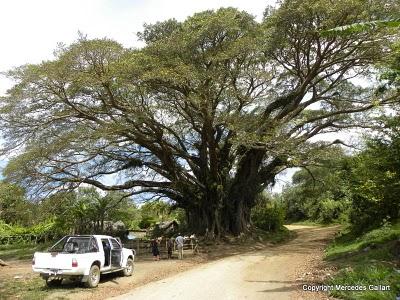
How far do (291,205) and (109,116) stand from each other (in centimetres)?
4290

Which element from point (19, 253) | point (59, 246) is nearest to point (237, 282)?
point (59, 246)

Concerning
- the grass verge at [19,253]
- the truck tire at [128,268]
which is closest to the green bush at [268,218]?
the grass verge at [19,253]

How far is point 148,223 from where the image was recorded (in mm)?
52500

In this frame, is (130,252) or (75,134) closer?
(130,252)

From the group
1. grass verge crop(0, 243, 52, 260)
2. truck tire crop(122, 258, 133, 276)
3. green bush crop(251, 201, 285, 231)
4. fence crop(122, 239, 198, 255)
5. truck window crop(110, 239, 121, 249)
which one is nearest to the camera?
truck window crop(110, 239, 121, 249)

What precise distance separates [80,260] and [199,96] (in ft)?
35.8

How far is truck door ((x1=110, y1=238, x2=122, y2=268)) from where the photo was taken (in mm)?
14934

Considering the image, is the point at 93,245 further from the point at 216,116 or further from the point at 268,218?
the point at 268,218

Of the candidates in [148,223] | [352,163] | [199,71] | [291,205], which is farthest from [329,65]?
[291,205]

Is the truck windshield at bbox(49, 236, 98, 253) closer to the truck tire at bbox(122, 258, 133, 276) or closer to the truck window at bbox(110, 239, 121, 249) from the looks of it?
the truck window at bbox(110, 239, 121, 249)

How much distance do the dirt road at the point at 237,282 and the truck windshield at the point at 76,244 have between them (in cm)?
215

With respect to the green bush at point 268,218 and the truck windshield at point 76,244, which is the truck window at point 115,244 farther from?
the green bush at point 268,218

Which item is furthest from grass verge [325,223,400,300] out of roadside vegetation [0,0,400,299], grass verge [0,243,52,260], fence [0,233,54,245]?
fence [0,233,54,245]

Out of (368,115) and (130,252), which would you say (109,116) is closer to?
(130,252)
